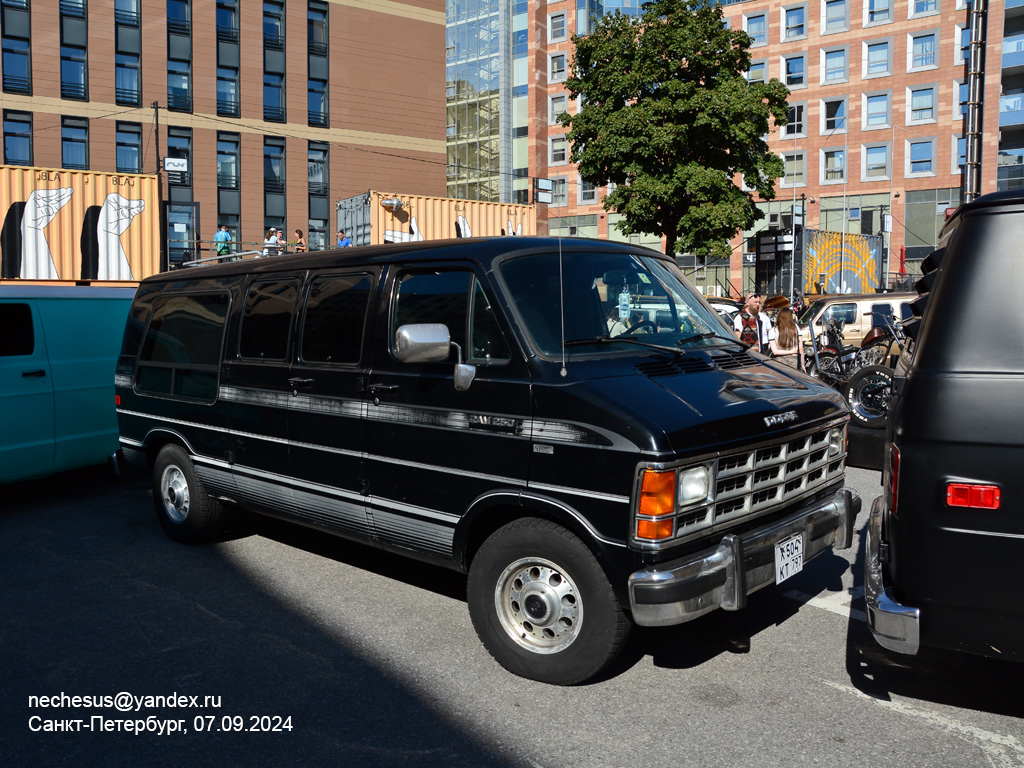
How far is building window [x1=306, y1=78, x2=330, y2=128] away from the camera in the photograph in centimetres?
4212

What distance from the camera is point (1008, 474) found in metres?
2.98

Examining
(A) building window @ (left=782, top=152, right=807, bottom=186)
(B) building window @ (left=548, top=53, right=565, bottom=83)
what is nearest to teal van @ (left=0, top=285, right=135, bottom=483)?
(A) building window @ (left=782, top=152, right=807, bottom=186)

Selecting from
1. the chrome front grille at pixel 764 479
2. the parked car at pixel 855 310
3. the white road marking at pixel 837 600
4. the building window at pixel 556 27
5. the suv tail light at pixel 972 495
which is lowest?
the white road marking at pixel 837 600

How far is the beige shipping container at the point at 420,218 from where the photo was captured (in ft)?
67.2

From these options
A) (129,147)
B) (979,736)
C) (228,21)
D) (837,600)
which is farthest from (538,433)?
(228,21)

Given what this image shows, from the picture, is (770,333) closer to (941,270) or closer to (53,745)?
(941,270)

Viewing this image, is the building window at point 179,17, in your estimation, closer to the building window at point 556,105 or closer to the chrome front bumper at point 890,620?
the building window at point 556,105

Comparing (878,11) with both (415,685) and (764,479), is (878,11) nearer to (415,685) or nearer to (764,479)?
(764,479)

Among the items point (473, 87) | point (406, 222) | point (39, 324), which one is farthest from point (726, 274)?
point (39, 324)

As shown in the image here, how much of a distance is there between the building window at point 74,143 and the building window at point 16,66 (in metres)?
1.91

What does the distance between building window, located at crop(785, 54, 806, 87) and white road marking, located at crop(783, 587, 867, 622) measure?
1986 inches

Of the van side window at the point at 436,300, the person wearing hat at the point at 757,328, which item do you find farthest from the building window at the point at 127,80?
the van side window at the point at 436,300

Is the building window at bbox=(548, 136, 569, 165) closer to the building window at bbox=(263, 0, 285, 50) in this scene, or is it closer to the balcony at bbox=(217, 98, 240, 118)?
the building window at bbox=(263, 0, 285, 50)

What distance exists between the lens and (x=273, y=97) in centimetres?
4116
